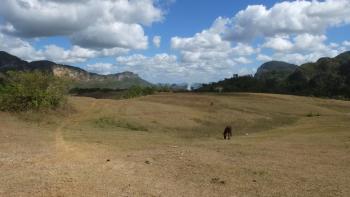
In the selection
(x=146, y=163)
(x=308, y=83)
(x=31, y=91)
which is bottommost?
(x=146, y=163)

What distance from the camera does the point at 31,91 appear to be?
1671 inches

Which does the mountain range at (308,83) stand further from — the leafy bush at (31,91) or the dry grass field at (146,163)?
the dry grass field at (146,163)

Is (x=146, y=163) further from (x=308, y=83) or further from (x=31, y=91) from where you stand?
(x=308, y=83)

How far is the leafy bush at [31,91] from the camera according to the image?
41.3 metres

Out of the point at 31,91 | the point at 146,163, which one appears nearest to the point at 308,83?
the point at 31,91

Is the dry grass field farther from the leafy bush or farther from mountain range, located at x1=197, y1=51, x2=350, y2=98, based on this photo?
mountain range, located at x1=197, y1=51, x2=350, y2=98

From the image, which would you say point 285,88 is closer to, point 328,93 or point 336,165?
point 328,93

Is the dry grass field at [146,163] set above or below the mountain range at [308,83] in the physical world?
below

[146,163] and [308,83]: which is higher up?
[308,83]

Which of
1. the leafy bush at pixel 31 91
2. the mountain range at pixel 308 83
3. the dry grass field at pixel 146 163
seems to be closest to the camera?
the dry grass field at pixel 146 163

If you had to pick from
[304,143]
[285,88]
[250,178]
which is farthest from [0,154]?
[285,88]

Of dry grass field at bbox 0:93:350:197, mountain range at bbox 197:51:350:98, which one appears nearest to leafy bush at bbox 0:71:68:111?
dry grass field at bbox 0:93:350:197

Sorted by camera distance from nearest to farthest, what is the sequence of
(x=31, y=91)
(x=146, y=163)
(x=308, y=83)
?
1. (x=146, y=163)
2. (x=31, y=91)
3. (x=308, y=83)

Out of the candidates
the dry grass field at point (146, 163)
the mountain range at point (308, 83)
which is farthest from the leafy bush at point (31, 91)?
the mountain range at point (308, 83)
